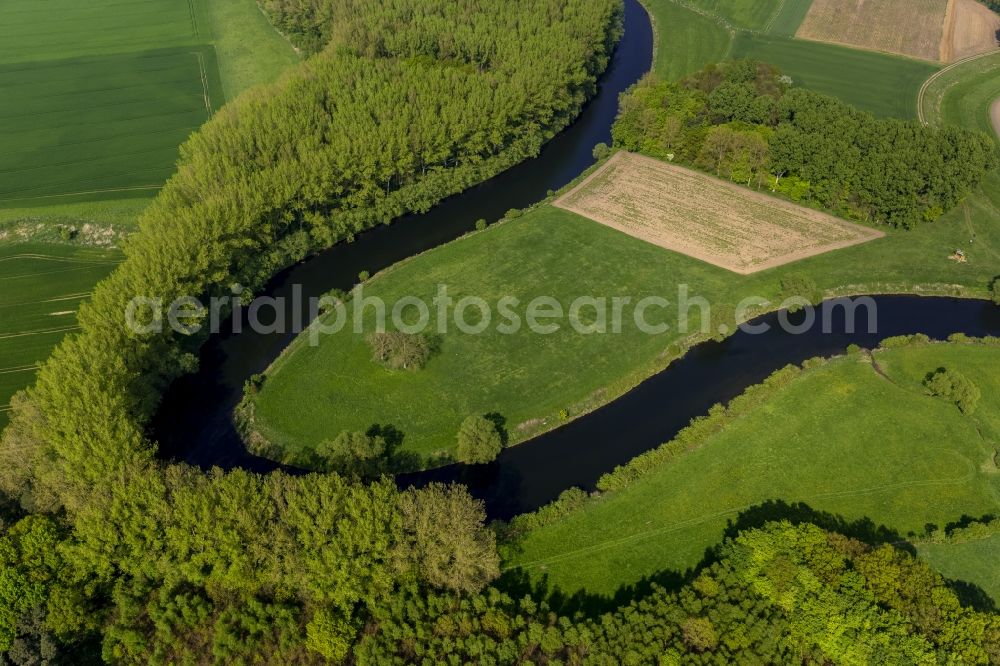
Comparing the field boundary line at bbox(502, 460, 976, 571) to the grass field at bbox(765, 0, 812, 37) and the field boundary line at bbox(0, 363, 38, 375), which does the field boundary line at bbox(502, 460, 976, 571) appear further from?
the grass field at bbox(765, 0, 812, 37)

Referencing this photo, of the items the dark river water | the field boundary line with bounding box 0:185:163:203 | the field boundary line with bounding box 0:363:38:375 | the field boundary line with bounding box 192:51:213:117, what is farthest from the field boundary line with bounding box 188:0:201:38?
the field boundary line with bounding box 0:363:38:375

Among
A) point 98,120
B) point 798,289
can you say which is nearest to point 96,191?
point 98,120

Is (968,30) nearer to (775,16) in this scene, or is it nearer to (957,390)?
(775,16)

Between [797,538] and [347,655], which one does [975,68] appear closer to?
[797,538]

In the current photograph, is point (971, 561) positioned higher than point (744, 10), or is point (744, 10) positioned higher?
point (744, 10)

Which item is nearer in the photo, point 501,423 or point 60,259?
point 501,423

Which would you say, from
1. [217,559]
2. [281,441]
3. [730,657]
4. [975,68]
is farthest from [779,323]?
[975,68]

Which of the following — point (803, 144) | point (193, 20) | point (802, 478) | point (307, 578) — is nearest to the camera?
point (307, 578)

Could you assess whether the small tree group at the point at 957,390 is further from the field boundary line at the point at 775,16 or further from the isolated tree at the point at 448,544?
the field boundary line at the point at 775,16
